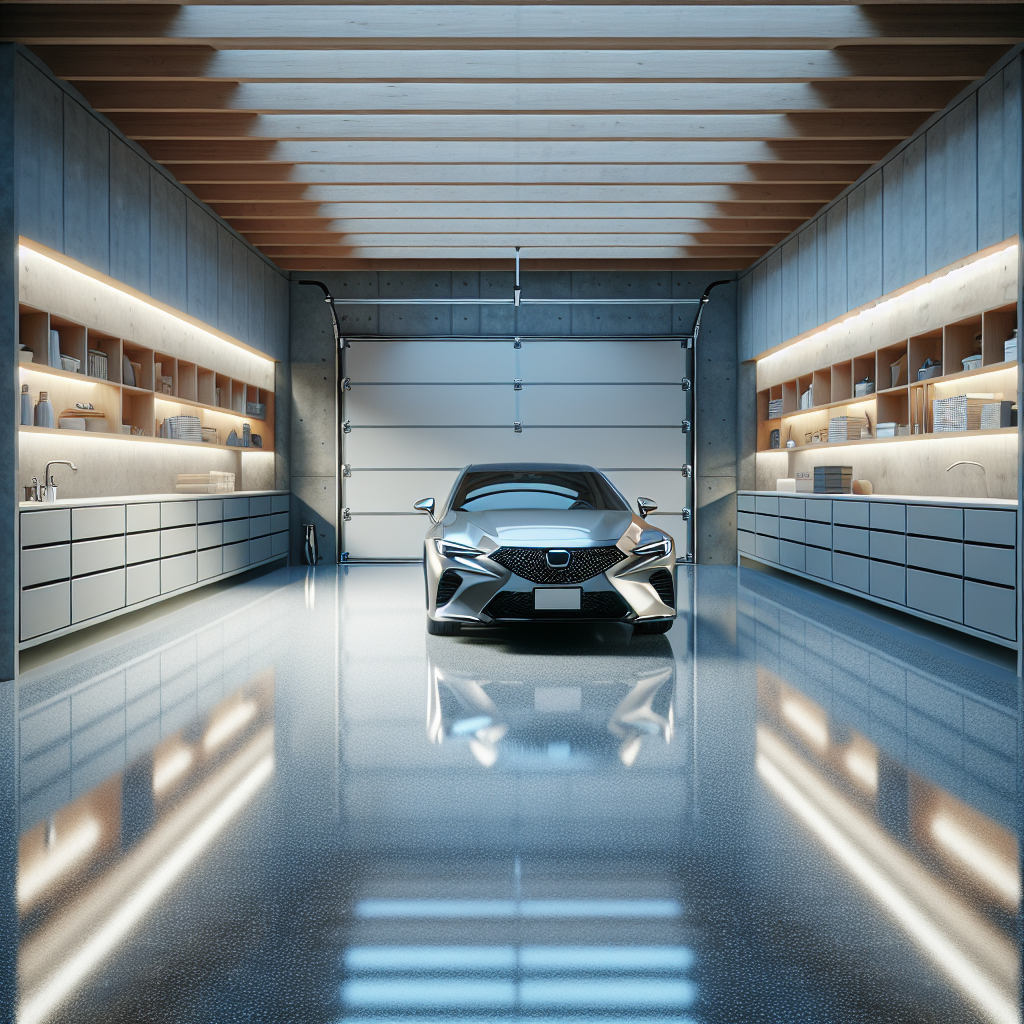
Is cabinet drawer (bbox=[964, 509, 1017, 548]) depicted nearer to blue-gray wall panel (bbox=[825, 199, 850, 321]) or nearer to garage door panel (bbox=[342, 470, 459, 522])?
blue-gray wall panel (bbox=[825, 199, 850, 321])

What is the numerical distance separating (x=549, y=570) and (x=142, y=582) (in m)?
3.56

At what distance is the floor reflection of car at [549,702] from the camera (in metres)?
3.33

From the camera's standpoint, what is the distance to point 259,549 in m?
10.0

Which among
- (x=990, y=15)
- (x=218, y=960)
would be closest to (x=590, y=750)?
(x=218, y=960)

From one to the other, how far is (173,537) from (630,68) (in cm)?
525

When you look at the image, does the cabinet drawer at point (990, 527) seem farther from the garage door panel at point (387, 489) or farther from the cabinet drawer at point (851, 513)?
the garage door panel at point (387, 489)

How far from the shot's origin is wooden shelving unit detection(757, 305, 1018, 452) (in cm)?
609

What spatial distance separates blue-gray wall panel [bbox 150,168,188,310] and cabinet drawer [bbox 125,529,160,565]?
2.13 metres

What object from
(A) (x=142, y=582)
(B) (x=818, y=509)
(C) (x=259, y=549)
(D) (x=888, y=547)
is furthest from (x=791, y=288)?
(A) (x=142, y=582)

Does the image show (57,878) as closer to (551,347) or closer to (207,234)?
(207,234)

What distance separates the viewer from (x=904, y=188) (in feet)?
22.7

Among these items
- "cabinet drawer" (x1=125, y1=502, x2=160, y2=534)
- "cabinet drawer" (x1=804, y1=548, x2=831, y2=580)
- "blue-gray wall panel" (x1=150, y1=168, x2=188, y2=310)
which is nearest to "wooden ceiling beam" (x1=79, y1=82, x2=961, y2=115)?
"blue-gray wall panel" (x1=150, y1=168, x2=188, y2=310)

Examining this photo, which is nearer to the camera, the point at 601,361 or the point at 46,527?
the point at 46,527

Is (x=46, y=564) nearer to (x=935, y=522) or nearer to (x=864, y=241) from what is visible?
(x=935, y=522)
